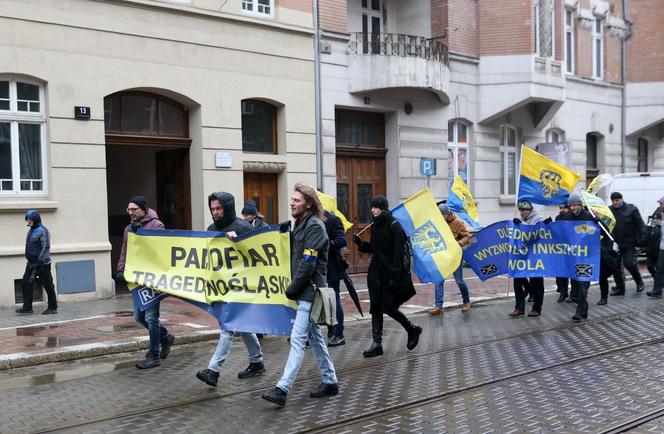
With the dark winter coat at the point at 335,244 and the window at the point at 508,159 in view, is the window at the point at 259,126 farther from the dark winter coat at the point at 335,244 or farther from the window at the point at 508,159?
the window at the point at 508,159

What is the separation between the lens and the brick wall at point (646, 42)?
27672 millimetres

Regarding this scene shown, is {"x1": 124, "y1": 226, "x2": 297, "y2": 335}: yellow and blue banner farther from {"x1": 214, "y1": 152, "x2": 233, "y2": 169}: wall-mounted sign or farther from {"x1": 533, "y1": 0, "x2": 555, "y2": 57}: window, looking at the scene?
{"x1": 533, "y1": 0, "x2": 555, "y2": 57}: window

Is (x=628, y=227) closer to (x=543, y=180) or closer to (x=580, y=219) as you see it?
(x=543, y=180)

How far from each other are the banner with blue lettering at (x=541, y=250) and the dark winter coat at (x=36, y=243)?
6.79 meters

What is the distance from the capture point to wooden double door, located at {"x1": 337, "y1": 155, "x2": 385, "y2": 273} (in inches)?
758

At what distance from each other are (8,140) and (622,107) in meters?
Result: 21.7

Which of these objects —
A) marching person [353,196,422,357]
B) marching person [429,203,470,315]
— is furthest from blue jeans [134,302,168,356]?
marching person [429,203,470,315]

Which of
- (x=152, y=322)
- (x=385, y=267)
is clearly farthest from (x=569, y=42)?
(x=152, y=322)

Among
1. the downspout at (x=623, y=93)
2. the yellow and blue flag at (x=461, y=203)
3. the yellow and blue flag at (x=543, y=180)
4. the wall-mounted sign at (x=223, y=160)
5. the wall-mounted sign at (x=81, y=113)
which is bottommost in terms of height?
the yellow and blue flag at (x=461, y=203)

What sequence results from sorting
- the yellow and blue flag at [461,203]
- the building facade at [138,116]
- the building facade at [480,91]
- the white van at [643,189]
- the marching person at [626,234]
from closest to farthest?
the building facade at [138,116], the yellow and blue flag at [461,203], the marching person at [626,234], the building facade at [480,91], the white van at [643,189]

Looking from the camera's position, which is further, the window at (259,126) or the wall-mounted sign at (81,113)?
the window at (259,126)

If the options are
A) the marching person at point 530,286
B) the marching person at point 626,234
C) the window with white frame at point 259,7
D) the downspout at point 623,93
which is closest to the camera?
the marching person at point 530,286

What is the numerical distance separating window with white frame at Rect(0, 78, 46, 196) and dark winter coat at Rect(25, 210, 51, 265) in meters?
1.38

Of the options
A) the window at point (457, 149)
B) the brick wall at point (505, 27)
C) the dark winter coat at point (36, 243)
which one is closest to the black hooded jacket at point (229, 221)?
the dark winter coat at point (36, 243)
